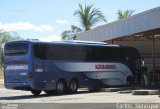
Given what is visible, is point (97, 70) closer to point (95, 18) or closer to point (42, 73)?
point (42, 73)

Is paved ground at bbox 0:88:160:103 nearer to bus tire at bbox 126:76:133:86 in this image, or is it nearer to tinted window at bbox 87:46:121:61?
tinted window at bbox 87:46:121:61

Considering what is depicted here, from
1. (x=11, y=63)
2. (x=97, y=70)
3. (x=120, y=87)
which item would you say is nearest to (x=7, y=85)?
(x=11, y=63)

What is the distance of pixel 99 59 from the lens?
105ft

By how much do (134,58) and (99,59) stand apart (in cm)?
370

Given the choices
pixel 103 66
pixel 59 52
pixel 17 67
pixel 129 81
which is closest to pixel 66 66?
pixel 59 52

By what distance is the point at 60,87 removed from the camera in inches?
1168

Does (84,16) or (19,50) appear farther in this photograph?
(84,16)

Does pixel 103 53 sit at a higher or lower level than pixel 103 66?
higher

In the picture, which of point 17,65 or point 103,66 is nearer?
point 17,65

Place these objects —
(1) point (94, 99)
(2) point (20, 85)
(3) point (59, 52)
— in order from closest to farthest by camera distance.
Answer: (1) point (94, 99) < (2) point (20, 85) < (3) point (59, 52)

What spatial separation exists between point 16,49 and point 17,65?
2.81ft

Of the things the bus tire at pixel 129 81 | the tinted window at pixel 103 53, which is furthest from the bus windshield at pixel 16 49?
the bus tire at pixel 129 81

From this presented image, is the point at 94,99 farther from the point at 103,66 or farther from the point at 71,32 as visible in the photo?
the point at 71,32

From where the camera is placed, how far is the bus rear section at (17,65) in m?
27.6
